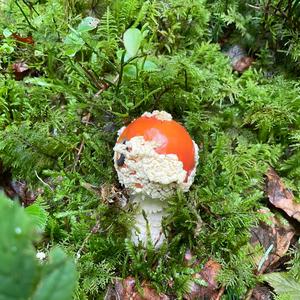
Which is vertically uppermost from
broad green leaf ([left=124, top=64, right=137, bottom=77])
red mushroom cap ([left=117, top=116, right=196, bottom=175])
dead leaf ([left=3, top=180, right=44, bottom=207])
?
broad green leaf ([left=124, top=64, right=137, bottom=77])

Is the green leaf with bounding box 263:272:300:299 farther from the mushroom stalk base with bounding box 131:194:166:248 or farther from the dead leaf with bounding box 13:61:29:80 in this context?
the dead leaf with bounding box 13:61:29:80

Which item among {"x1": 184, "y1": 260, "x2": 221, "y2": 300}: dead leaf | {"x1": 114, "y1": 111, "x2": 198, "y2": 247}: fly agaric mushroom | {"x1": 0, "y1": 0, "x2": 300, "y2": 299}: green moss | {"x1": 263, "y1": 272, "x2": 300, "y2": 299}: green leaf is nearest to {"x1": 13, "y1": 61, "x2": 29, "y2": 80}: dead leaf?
{"x1": 0, "y1": 0, "x2": 300, "y2": 299}: green moss

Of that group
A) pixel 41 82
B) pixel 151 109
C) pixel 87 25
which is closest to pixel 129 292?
pixel 151 109

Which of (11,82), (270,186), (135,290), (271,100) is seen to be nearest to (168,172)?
(135,290)

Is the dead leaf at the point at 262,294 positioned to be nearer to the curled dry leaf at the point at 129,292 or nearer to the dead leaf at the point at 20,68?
the curled dry leaf at the point at 129,292

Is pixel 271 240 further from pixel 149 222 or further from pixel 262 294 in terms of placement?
pixel 149 222

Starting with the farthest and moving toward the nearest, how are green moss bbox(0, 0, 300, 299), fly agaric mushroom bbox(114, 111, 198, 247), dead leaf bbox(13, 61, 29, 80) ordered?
dead leaf bbox(13, 61, 29, 80)
green moss bbox(0, 0, 300, 299)
fly agaric mushroom bbox(114, 111, 198, 247)

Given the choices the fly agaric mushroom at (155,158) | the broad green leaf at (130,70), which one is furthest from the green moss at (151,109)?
the fly agaric mushroom at (155,158)
